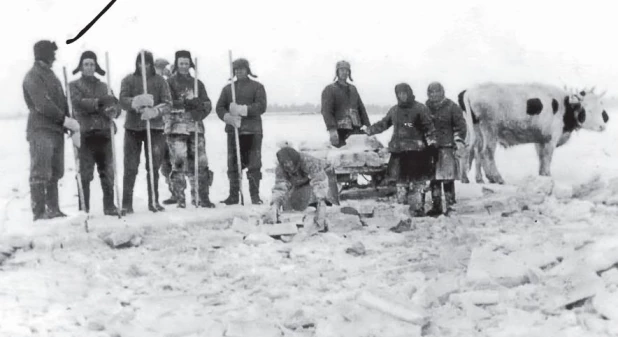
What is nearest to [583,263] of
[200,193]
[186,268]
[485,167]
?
[186,268]

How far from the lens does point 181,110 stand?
8820 millimetres

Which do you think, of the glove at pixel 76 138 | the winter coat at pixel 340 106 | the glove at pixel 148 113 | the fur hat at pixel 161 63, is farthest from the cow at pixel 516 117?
the glove at pixel 76 138

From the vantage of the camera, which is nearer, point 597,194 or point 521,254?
point 521,254

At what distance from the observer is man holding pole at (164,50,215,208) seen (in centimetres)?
879

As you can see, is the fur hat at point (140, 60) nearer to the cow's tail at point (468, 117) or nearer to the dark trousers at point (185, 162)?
the dark trousers at point (185, 162)

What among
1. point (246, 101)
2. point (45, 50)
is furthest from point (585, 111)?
point (45, 50)

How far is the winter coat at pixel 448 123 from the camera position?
28.3 ft

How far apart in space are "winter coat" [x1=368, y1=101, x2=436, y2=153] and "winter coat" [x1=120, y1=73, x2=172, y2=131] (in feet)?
9.06

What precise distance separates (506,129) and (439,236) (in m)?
5.92

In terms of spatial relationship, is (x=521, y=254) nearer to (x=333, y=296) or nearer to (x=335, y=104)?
(x=333, y=296)

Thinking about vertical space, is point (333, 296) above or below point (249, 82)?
below

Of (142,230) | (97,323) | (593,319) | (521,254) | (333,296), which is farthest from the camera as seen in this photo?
(142,230)

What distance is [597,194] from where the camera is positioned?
9.34 meters

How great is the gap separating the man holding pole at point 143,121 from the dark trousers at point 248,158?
3.24ft
